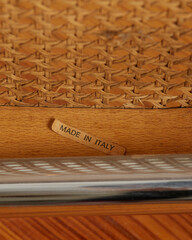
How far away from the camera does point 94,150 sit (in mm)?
477

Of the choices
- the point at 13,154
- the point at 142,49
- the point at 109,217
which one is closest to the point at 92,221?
the point at 109,217

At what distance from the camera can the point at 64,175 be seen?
41 centimetres

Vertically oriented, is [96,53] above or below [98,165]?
above

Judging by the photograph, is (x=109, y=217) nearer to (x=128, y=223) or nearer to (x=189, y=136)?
(x=128, y=223)

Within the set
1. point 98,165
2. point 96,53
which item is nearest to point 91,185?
point 98,165

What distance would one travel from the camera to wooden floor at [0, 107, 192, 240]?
18.2 inches

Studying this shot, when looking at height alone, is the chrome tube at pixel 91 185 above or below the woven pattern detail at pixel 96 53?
below

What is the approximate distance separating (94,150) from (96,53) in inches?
5.5

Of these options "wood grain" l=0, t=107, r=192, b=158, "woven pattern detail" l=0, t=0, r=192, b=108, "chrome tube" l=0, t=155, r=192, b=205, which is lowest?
"chrome tube" l=0, t=155, r=192, b=205

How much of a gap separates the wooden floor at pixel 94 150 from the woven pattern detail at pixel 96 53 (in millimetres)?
16

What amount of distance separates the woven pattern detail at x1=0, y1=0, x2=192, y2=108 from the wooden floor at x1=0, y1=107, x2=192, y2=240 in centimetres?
2

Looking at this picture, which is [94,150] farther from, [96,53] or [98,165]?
[96,53]

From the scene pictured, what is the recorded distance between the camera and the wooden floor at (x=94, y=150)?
462 millimetres

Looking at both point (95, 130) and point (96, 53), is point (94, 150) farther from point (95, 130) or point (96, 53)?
point (96, 53)
